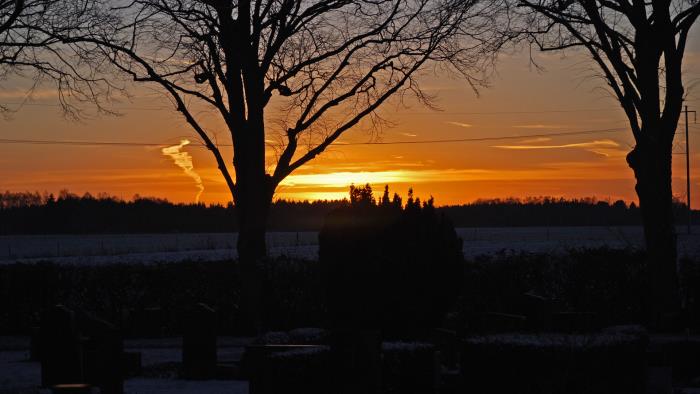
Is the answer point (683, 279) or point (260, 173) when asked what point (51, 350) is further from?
point (683, 279)

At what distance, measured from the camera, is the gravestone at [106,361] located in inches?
512

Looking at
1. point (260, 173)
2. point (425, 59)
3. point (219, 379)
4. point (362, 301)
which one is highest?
point (425, 59)

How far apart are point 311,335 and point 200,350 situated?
3.63 metres

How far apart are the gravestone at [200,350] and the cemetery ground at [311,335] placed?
0.9 inches

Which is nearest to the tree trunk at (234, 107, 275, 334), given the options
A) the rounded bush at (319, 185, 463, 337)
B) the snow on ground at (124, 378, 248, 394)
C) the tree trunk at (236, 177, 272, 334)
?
the tree trunk at (236, 177, 272, 334)

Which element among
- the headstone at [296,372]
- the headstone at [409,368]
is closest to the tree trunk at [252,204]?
the headstone at [409,368]

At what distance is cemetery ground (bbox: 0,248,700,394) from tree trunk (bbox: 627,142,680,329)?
516 millimetres

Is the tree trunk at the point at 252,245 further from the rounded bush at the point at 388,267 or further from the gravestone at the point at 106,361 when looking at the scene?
the rounded bush at the point at 388,267

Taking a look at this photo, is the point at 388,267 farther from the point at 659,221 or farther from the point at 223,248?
the point at 223,248

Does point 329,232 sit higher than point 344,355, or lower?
higher

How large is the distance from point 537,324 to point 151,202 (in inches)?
4836

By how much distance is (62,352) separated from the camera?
13.8 metres

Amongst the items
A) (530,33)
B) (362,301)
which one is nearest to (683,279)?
(530,33)

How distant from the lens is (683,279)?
2319 cm
